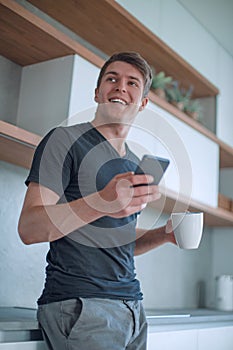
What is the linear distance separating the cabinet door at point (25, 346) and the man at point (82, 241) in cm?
5

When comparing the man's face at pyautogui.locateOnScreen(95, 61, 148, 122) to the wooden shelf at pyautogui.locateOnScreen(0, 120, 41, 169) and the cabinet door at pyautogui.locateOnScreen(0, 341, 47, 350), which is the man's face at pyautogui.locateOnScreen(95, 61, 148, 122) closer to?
the wooden shelf at pyautogui.locateOnScreen(0, 120, 41, 169)

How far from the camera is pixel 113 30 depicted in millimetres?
2141

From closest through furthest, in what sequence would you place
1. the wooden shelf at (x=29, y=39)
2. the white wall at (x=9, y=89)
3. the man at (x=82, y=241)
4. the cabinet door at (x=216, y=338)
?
the man at (x=82, y=241) → the wooden shelf at (x=29, y=39) → the white wall at (x=9, y=89) → the cabinet door at (x=216, y=338)

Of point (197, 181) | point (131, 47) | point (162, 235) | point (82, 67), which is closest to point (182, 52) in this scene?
point (131, 47)

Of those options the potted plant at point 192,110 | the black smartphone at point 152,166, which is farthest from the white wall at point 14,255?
the potted plant at point 192,110

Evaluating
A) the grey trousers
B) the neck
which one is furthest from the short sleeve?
the grey trousers

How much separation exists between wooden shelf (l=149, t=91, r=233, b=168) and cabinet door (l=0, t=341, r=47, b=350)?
1312mm

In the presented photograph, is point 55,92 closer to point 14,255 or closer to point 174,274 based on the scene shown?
point 14,255

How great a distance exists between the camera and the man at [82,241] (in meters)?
0.96

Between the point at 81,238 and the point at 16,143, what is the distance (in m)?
0.55

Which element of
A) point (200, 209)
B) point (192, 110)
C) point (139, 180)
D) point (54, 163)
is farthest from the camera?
point (192, 110)

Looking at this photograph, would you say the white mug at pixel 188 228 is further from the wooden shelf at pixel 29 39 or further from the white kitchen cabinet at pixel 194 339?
the wooden shelf at pixel 29 39

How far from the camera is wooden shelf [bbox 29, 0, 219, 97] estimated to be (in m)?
1.93

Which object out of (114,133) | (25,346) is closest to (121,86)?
(114,133)
